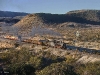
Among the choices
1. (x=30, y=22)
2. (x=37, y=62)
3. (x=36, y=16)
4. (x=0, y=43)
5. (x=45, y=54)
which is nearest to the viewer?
(x=37, y=62)

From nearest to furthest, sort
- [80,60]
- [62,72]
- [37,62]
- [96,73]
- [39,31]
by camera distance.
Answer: [62,72] → [96,73] → [37,62] → [80,60] → [39,31]

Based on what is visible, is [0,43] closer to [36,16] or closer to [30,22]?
[30,22]

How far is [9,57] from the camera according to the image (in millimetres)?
53344

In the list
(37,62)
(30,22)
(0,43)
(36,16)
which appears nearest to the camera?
(37,62)

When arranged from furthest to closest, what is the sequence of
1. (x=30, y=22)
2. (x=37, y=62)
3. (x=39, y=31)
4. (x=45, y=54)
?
(x=30, y=22), (x=39, y=31), (x=45, y=54), (x=37, y=62)

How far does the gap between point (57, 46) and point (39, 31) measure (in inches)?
1647

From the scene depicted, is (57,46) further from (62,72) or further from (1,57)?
(62,72)

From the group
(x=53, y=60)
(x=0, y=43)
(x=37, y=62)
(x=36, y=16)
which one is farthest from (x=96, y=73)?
(x=36, y=16)

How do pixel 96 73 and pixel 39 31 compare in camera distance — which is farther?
pixel 39 31

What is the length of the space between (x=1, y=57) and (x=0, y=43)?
30919 millimetres

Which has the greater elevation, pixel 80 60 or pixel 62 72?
pixel 62 72

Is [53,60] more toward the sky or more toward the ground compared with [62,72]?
more toward the ground

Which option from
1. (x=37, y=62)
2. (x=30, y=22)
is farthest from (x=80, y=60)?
(x=30, y=22)

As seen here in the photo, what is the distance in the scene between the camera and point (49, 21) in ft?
632
